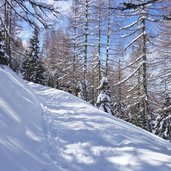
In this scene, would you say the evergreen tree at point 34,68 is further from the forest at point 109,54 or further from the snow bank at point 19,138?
the snow bank at point 19,138

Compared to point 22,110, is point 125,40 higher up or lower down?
higher up

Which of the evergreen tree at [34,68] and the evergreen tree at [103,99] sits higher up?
the evergreen tree at [34,68]

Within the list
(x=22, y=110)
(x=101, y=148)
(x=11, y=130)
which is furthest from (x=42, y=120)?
(x=101, y=148)

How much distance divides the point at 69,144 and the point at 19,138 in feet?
3.71

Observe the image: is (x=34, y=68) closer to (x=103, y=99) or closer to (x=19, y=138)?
(x=103, y=99)

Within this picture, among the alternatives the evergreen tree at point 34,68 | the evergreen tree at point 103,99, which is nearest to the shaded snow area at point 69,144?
the evergreen tree at point 103,99

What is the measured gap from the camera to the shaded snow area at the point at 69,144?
554 cm

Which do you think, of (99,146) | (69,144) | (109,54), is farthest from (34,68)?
(99,146)

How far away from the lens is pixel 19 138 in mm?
6418

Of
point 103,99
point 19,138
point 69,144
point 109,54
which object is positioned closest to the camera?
point 19,138

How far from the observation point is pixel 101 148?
644cm

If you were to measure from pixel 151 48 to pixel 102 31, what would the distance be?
10955 mm

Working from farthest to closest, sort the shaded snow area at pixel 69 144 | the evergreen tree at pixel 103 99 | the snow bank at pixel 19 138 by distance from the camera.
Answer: the evergreen tree at pixel 103 99 → the shaded snow area at pixel 69 144 → the snow bank at pixel 19 138

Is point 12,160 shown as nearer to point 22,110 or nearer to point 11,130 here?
point 11,130
